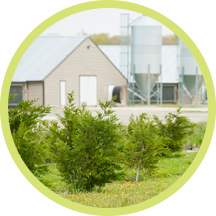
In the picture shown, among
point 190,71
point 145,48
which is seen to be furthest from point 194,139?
point 190,71

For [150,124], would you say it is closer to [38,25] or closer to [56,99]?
[38,25]

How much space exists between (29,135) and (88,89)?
4307 mm

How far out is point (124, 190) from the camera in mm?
5145

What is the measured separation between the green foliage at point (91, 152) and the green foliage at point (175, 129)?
10.7 ft

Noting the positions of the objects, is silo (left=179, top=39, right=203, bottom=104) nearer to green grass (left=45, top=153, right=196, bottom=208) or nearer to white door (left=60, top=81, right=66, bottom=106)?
white door (left=60, top=81, right=66, bottom=106)

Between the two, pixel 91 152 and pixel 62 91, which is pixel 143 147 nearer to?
pixel 91 152

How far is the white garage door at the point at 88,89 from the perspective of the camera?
8.76 metres

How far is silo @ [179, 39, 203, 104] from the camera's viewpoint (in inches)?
706

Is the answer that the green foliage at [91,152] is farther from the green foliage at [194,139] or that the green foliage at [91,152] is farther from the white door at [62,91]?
the green foliage at [194,139]

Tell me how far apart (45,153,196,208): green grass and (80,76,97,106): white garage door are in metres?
2.82

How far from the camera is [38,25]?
452cm

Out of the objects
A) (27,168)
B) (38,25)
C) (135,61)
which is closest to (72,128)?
(27,168)

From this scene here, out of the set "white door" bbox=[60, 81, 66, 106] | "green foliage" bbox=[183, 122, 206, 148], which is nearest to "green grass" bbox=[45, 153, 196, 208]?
"green foliage" bbox=[183, 122, 206, 148]
